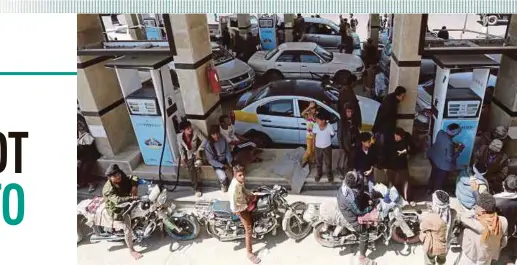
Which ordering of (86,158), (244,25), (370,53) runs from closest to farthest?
(86,158) < (370,53) < (244,25)

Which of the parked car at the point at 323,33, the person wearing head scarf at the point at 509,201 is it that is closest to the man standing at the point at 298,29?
the parked car at the point at 323,33

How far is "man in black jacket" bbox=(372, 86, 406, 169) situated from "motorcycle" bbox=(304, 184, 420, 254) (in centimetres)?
60

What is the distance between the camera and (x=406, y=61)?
18.8ft

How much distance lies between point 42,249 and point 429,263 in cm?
455

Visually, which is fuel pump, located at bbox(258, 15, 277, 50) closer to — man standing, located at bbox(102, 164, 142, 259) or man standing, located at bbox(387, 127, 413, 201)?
man standing, located at bbox(387, 127, 413, 201)

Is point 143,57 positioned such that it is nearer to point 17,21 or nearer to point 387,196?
point 17,21

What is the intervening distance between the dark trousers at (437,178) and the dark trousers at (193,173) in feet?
12.3

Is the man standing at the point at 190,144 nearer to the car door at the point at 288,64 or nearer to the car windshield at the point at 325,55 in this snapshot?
the car door at the point at 288,64

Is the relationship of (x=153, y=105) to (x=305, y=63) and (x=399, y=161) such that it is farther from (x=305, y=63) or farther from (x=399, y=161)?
(x=305, y=63)

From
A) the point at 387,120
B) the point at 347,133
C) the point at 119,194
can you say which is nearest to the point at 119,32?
the point at 119,194

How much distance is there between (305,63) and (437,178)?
18.5ft

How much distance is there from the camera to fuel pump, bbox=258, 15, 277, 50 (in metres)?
13.8

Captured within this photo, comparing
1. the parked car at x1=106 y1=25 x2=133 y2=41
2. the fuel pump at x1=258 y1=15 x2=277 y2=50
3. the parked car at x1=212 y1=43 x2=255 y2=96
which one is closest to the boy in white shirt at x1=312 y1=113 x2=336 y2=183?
the parked car at x1=106 y1=25 x2=133 y2=41

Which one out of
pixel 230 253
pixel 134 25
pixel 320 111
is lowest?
pixel 230 253
